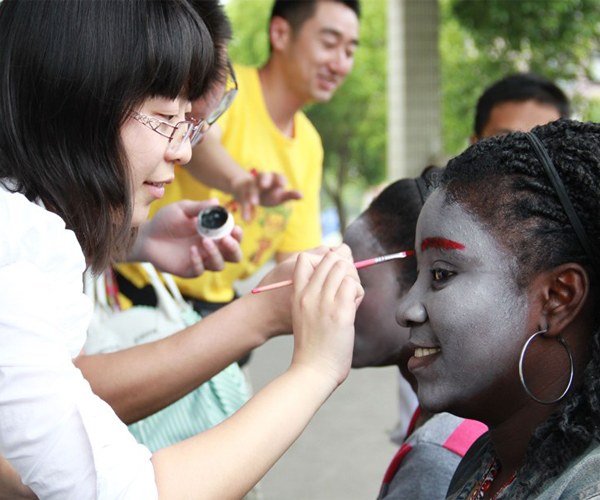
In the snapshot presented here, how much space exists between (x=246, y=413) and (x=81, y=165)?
A: 1.94ft

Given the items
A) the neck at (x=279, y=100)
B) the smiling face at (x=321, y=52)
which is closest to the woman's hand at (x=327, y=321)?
the neck at (x=279, y=100)

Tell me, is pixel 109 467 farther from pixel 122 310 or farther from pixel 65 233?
pixel 122 310

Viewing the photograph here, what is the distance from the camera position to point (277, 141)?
11.8 feet

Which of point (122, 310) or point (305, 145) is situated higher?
point (305, 145)

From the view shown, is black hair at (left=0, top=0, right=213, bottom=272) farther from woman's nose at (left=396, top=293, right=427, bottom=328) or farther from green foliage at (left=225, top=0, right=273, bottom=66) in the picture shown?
green foliage at (left=225, top=0, right=273, bottom=66)

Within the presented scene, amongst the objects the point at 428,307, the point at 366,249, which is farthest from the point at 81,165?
the point at 366,249

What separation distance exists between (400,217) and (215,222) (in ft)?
1.81

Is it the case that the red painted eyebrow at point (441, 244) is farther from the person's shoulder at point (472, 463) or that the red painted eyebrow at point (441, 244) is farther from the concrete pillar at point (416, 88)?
the concrete pillar at point (416, 88)

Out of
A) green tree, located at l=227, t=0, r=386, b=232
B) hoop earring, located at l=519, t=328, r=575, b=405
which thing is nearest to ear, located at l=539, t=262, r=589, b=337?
hoop earring, located at l=519, t=328, r=575, b=405

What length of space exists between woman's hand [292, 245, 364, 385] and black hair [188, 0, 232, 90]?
0.61 metres

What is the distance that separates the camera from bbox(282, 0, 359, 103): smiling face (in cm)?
378

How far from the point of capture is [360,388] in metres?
6.34

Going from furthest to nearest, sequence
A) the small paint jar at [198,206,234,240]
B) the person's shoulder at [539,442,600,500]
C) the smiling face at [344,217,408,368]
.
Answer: the small paint jar at [198,206,234,240], the smiling face at [344,217,408,368], the person's shoulder at [539,442,600,500]

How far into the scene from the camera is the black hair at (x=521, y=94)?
12.4 ft
